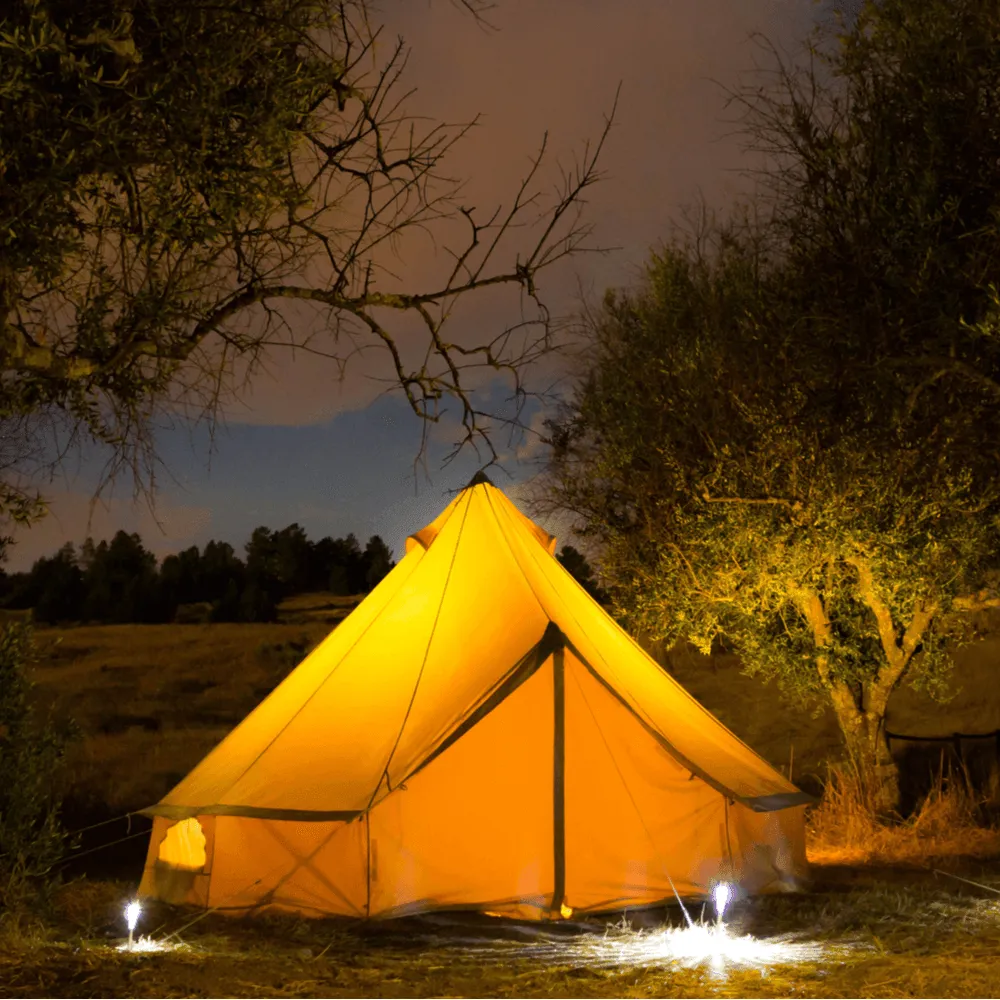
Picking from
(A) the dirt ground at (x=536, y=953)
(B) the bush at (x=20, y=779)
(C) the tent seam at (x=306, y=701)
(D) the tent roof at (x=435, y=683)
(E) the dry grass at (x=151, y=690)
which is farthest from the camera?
(E) the dry grass at (x=151, y=690)

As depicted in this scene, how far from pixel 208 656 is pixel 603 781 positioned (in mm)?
23398

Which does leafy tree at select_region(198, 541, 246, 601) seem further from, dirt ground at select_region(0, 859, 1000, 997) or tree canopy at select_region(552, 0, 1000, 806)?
dirt ground at select_region(0, 859, 1000, 997)

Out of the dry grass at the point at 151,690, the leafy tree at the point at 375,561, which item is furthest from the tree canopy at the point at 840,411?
the leafy tree at the point at 375,561

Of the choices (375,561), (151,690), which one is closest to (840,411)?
(151,690)

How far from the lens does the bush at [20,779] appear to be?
18.6ft

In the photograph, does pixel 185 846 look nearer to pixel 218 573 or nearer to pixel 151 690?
pixel 151 690

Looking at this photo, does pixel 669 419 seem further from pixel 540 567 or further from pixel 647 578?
pixel 540 567

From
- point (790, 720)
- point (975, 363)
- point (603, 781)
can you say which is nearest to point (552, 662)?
point (603, 781)

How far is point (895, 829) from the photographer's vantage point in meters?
10.3

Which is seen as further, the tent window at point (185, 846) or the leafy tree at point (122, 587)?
the leafy tree at point (122, 587)

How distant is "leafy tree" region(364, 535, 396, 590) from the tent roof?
102 feet

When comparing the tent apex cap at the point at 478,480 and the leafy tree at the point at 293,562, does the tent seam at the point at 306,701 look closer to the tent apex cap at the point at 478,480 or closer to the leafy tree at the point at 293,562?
the tent apex cap at the point at 478,480

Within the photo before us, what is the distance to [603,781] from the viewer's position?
783 centimetres

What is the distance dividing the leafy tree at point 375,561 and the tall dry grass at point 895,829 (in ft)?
97.7
